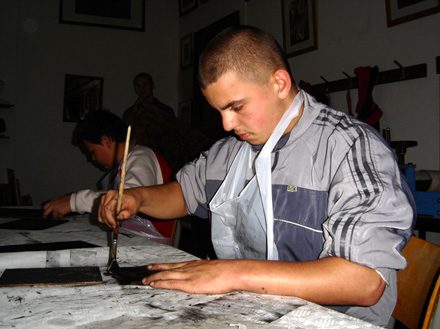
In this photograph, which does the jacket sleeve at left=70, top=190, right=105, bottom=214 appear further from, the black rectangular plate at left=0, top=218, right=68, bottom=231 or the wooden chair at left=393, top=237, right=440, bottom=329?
the wooden chair at left=393, top=237, right=440, bottom=329

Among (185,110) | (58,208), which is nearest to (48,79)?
(185,110)

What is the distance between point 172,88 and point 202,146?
2.49m

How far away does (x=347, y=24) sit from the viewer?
3.07 meters

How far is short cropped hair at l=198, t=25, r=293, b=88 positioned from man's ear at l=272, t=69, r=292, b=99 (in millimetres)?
16

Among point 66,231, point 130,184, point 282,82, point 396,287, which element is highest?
point 282,82

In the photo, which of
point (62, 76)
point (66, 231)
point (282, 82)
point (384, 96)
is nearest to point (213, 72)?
point (282, 82)

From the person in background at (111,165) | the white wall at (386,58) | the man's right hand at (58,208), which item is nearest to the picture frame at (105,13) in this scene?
the white wall at (386,58)

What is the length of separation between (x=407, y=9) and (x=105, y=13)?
3642 mm

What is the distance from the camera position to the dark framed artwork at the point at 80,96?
5004 mm

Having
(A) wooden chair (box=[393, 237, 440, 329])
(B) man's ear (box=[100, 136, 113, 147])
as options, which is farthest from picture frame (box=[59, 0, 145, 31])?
(A) wooden chair (box=[393, 237, 440, 329])

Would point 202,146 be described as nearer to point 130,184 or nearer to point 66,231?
point 130,184

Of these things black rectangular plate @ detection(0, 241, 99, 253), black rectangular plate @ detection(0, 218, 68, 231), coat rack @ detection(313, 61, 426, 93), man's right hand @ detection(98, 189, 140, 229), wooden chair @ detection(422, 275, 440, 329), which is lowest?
wooden chair @ detection(422, 275, 440, 329)

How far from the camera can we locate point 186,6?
537cm

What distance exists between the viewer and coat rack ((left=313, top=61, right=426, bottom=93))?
2.59 meters
